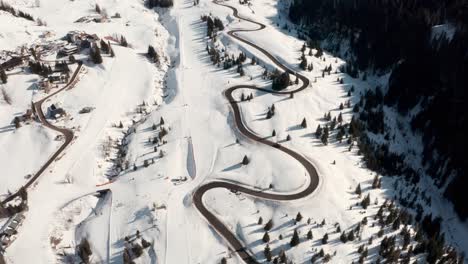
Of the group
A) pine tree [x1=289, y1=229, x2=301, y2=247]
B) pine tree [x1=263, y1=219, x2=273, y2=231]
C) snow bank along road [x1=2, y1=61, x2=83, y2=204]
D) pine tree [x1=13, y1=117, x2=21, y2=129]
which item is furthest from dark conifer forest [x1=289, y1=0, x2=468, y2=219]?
pine tree [x1=13, y1=117, x2=21, y2=129]

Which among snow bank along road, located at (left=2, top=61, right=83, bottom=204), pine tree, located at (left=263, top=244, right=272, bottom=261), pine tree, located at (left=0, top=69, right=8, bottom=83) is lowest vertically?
pine tree, located at (left=263, top=244, right=272, bottom=261)

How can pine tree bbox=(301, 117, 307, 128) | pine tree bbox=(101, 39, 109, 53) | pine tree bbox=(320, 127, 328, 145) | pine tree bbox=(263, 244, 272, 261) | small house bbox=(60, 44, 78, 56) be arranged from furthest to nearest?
1. pine tree bbox=(101, 39, 109, 53)
2. small house bbox=(60, 44, 78, 56)
3. pine tree bbox=(301, 117, 307, 128)
4. pine tree bbox=(320, 127, 328, 145)
5. pine tree bbox=(263, 244, 272, 261)

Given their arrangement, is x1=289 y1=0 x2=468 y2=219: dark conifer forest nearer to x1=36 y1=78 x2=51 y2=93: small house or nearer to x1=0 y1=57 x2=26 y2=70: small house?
x1=36 y1=78 x2=51 y2=93: small house

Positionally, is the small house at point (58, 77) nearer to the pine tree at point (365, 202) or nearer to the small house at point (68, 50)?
the small house at point (68, 50)

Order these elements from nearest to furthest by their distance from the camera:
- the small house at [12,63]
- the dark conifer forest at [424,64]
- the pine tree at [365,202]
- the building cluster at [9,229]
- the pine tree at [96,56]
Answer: the building cluster at [9,229] → the pine tree at [365,202] → the dark conifer forest at [424,64] → the small house at [12,63] → the pine tree at [96,56]

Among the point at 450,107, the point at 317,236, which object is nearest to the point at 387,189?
the point at 317,236

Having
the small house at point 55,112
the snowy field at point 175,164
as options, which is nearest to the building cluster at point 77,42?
the snowy field at point 175,164
